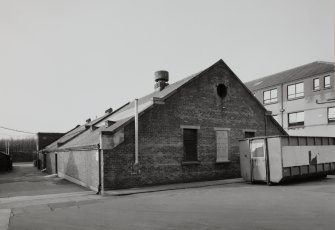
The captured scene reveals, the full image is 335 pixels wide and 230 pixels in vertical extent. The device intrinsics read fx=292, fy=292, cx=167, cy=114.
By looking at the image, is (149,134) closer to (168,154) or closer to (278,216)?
(168,154)

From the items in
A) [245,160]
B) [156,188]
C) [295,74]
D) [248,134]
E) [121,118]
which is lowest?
[156,188]

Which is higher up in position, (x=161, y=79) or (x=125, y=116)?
(x=161, y=79)

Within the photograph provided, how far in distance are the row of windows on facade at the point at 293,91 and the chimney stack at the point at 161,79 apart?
20326 mm

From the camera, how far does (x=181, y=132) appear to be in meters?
17.1

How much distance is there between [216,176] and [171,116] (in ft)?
15.9

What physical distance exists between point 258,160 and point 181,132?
15.0ft

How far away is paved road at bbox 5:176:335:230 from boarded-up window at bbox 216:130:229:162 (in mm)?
5838

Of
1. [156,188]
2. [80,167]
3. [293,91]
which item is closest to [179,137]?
[156,188]

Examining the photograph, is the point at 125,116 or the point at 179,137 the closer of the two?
the point at 179,137

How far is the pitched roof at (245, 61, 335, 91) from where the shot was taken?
111 ft

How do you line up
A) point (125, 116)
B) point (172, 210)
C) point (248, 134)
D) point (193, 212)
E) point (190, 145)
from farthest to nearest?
point (248, 134)
point (125, 116)
point (190, 145)
point (172, 210)
point (193, 212)

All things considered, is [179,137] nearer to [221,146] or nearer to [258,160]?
[221,146]

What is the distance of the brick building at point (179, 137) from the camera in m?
14.7

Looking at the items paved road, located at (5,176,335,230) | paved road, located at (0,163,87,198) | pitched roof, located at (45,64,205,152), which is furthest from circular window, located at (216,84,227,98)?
paved road, located at (0,163,87,198)
